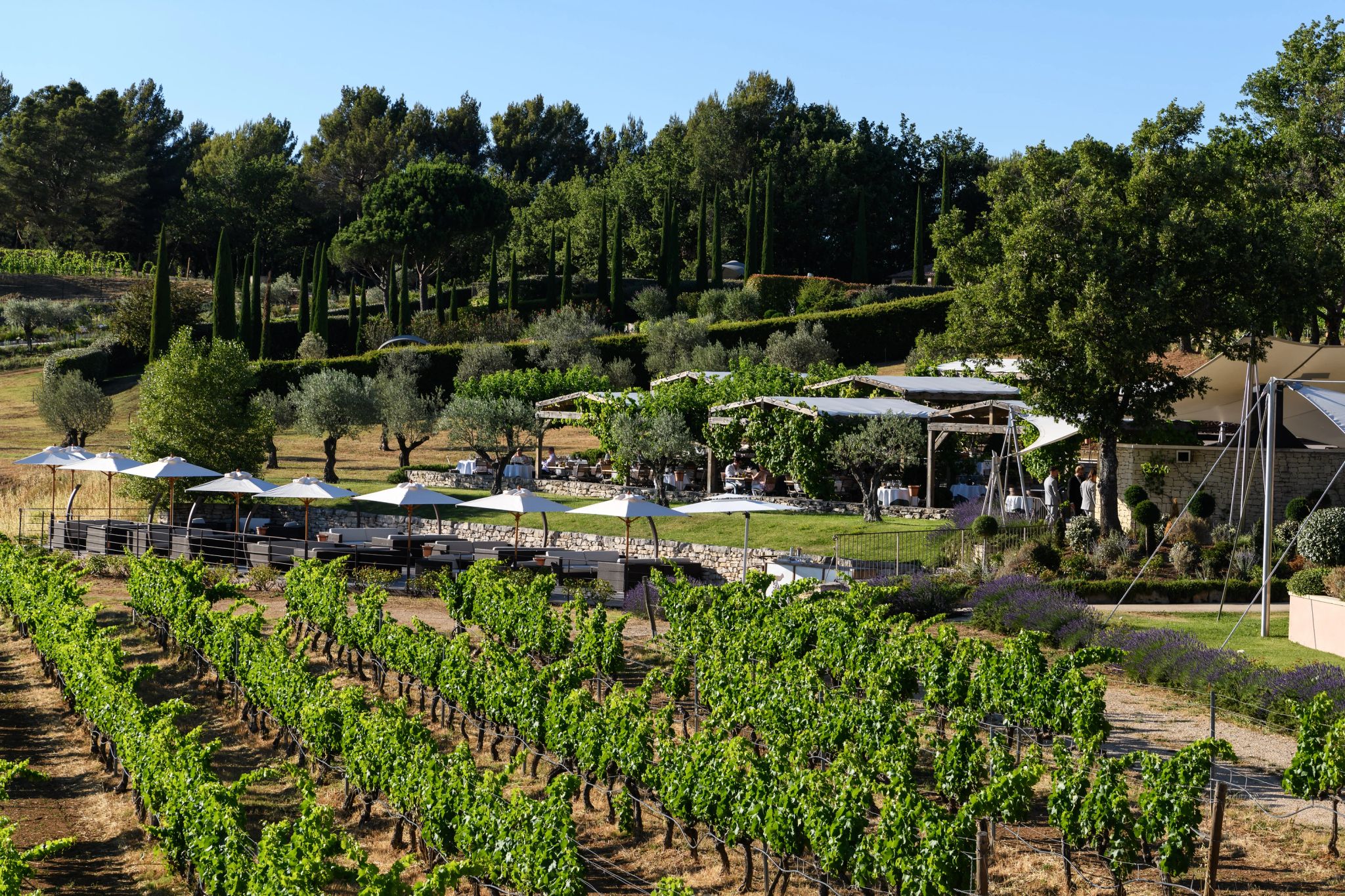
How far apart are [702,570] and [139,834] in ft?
47.0

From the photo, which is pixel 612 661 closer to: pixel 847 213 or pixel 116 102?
pixel 847 213

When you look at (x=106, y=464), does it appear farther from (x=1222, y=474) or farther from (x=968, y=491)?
(x=1222, y=474)

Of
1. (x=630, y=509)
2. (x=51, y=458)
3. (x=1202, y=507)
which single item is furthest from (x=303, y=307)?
(x=1202, y=507)

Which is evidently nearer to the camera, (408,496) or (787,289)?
(408,496)

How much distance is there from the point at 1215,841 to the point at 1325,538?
12.5 m

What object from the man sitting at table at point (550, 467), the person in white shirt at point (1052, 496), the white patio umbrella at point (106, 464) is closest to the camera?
the person in white shirt at point (1052, 496)

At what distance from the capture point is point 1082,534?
22.9 meters

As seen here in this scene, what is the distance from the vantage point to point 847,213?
7394cm

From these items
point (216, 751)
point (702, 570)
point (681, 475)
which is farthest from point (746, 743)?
point (681, 475)

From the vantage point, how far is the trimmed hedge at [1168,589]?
2034cm

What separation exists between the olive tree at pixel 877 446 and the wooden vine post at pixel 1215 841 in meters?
19.4

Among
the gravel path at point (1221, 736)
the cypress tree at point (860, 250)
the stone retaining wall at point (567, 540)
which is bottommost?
the gravel path at point (1221, 736)

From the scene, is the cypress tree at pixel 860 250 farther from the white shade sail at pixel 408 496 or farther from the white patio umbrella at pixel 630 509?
the white patio umbrella at pixel 630 509

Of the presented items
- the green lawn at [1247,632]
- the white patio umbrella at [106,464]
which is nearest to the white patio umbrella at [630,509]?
the green lawn at [1247,632]
